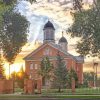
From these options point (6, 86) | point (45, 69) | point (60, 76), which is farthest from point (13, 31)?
point (45, 69)

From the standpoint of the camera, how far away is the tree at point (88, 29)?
39906 mm

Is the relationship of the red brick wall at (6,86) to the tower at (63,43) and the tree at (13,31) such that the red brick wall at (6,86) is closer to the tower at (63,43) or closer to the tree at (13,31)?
the tree at (13,31)

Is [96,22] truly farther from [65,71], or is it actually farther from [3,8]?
[65,71]

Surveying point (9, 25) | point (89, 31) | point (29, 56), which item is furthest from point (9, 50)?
point (29, 56)

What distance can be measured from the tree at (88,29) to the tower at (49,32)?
7199cm

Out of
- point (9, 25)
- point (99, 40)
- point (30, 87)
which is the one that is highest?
point (9, 25)

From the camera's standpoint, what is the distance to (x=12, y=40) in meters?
64.1

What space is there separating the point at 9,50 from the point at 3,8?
141 feet

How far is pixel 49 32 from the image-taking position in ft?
384

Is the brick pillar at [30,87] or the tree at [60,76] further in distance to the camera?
the tree at [60,76]

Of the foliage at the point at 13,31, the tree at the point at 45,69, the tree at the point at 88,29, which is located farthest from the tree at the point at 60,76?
the tree at the point at 45,69

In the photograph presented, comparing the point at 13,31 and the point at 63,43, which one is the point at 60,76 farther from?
the point at 63,43

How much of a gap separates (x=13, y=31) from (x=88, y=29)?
2442 centimetres

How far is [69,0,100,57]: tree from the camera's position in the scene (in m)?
39.9
